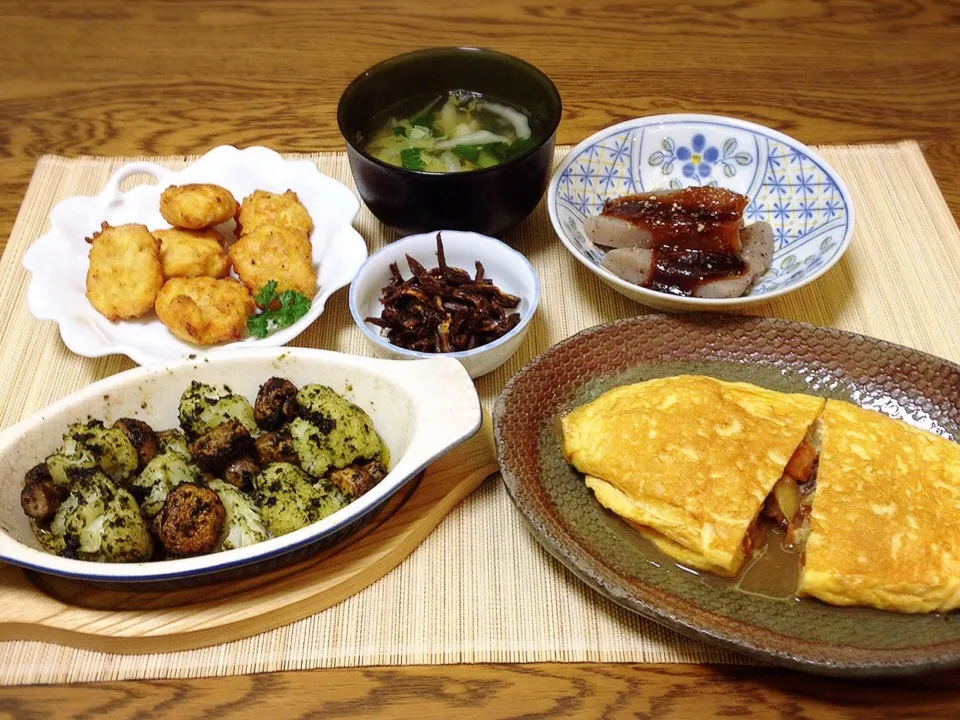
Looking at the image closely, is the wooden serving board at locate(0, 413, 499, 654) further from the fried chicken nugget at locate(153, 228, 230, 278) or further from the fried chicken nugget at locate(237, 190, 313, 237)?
the fried chicken nugget at locate(237, 190, 313, 237)

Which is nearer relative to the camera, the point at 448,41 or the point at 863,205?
the point at 863,205

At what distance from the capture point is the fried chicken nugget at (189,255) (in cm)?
289

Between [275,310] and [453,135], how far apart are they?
1.12m

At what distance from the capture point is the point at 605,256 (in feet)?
9.54

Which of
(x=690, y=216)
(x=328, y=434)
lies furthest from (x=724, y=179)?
(x=328, y=434)

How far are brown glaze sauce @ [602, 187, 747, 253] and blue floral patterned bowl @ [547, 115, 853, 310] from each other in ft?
0.65

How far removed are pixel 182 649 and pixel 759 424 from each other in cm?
177

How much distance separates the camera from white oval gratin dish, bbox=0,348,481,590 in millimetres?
1815

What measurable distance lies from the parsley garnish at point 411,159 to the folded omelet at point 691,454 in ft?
4.18

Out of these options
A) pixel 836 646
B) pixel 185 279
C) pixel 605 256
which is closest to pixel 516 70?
pixel 605 256

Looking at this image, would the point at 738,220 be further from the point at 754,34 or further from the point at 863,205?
the point at 754,34

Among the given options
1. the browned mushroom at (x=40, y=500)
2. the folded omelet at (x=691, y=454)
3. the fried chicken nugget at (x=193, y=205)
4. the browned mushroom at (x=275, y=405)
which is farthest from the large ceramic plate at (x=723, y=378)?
the fried chicken nugget at (x=193, y=205)

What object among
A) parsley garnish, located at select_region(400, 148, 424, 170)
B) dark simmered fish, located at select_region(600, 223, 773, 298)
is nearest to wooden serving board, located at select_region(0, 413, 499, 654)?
dark simmered fish, located at select_region(600, 223, 773, 298)

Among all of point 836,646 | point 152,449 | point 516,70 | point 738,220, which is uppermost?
point 516,70
